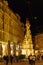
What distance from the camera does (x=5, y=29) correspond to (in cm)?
6475

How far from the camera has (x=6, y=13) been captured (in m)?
66.1

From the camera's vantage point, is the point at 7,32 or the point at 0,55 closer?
the point at 0,55

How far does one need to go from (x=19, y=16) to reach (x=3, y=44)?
32.1 m

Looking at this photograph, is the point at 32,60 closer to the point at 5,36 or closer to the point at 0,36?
the point at 0,36

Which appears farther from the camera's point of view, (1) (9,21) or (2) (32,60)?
(1) (9,21)

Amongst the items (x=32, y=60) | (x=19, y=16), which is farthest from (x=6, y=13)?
(x=32, y=60)

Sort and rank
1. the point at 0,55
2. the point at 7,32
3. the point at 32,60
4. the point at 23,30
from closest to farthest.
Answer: the point at 32,60 → the point at 0,55 → the point at 7,32 → the point at 23,30

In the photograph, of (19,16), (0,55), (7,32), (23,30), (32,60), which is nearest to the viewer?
(32,60)

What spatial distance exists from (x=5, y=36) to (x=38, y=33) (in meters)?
61.5

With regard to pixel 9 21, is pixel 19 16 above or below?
above

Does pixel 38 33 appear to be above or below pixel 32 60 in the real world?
above

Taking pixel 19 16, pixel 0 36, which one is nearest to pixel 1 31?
pixel 0 36

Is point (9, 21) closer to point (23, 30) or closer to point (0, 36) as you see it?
point (0, 36)

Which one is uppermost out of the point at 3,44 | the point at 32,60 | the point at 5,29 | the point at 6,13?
the point at 6,13
